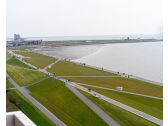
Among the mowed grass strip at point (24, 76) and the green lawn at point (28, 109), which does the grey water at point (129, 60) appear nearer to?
the mowed grass strip at point (24, 76)

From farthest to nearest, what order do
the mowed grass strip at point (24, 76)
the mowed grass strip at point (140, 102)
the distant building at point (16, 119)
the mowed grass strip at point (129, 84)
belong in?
the mowed grass strip at point (24, 76) → the mowed grass strip at point (129, 84) → the mowed grass strip at point (140, 102) → the distant building at point (16, 119)

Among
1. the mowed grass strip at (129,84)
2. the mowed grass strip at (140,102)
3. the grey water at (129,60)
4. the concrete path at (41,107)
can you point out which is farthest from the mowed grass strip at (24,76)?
the grey water at (129,60)

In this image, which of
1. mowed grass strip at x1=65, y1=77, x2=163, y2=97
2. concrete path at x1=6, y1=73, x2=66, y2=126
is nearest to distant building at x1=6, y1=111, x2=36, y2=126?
concrete path at x1=6, y1=73, x2=66, y2=126

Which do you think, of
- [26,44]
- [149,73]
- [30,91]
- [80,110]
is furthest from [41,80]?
[26,44]

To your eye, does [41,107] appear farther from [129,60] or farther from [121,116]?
[129,60]

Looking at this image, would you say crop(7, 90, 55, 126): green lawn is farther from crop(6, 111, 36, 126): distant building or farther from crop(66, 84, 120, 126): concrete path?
crop(6, 111, 36, 126): distant building
